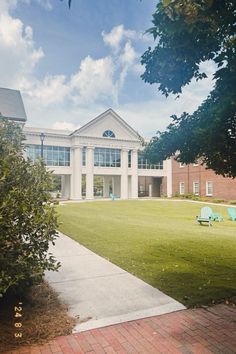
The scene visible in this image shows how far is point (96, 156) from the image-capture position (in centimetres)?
4331

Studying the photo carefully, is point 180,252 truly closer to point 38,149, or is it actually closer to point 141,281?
point 141,281

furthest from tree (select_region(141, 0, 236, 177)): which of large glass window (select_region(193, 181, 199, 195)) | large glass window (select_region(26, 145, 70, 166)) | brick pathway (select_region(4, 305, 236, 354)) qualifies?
large glass window (select_region(26, 145, 70, 166))

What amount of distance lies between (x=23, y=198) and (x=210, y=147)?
273 centimetres

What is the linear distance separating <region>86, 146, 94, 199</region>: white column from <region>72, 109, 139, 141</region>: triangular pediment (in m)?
2.39

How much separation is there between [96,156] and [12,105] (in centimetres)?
1711

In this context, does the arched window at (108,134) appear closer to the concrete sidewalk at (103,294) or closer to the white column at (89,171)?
the white column at (89,171)

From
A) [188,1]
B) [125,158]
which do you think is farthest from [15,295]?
[125,158]

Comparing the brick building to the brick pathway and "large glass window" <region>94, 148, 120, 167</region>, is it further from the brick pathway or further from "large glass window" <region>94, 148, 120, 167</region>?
the brick pathway

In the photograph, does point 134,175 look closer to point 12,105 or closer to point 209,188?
point 209,188

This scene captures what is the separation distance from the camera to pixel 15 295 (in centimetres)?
451

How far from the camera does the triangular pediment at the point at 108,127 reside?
139 ft

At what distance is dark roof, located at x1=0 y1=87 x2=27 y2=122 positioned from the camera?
26359 mm

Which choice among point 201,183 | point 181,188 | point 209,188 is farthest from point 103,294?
point 181,188

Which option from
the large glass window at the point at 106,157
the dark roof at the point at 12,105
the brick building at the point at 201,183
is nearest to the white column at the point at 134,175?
the large glass window at the point at 106,157
